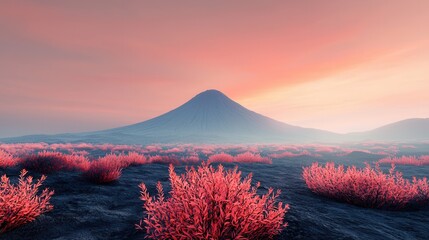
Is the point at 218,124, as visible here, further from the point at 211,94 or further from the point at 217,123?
the point at 211,94

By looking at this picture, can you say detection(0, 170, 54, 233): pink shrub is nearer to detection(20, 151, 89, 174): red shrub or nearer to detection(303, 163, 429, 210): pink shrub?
detection(20, 151, 89, 174): red shrub

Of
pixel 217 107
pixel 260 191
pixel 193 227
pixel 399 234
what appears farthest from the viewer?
pixel 217 107

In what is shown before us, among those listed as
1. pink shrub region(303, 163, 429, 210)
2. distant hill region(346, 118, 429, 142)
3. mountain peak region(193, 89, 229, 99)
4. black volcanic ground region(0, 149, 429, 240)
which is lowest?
black volcanic ground region(0, 149, 429, 240)

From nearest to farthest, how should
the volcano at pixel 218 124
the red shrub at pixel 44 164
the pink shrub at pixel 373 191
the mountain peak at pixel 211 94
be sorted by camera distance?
1. the pink shrub at pixel 373 191
2. the red shrub at pixel 44 164
3. the volcano at pixel 218 124
4. the mountain peak at pixel 211 94

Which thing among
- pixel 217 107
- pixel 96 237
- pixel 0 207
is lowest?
pixel 96 237

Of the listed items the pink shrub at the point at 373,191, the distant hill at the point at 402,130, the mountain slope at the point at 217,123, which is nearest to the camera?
the pink shrub at the point at 373,191

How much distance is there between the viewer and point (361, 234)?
3402 mm

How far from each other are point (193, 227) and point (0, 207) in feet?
9.76

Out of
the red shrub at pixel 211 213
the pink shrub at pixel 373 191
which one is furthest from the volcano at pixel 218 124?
the red shrub at pixel 211 213

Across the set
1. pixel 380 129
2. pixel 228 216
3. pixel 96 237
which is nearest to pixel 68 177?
pixel 96 237

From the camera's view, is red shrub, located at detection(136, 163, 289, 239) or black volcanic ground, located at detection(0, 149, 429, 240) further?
black volcanic ground, located at detection(0, 149, 429, 240)

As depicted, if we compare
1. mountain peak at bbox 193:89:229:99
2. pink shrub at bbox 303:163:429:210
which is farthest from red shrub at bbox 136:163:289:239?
mountain peak at bbox 193:89:229:99

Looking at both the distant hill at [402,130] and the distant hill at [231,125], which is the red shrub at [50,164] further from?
the distant hill at [402,130]

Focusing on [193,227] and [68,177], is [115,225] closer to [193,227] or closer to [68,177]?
[193,227]
